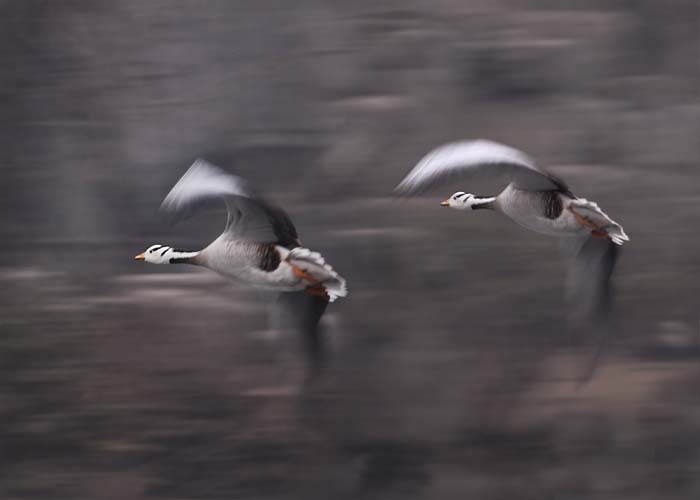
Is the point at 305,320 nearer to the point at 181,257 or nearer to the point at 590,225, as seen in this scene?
the point at 181,257

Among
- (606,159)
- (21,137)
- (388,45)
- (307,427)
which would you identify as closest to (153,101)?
(21,137)

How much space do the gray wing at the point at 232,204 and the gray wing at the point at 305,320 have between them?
0.44 m

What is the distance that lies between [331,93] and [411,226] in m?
0.80

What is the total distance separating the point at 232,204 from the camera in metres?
4.27

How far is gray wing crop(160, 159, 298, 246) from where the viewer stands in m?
4.14

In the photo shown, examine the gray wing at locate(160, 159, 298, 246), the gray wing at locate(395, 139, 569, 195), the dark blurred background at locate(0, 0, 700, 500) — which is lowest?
the dark blurred background at locate(0, 0, 700, 500)

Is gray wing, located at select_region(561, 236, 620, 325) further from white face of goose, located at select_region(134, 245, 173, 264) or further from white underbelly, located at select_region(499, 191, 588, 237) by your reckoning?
white face of goose, located at select_region(134, 245, 173, 264)

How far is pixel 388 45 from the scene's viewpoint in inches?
257

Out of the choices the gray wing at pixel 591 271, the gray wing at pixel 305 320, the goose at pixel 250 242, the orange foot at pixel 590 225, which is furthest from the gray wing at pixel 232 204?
the gray wing at pixel 591 271

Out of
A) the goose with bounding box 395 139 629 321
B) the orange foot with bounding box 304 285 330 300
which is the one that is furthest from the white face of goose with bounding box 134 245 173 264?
the goose with bounding box 395 139 629 321

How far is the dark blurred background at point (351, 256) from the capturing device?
20.6ft

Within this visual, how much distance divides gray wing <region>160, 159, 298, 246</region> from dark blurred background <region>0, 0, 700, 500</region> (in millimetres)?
1889

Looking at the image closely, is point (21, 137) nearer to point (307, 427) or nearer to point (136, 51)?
point (136, 51)

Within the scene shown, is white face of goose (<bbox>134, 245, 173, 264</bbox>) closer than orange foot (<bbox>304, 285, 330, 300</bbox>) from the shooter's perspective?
No
